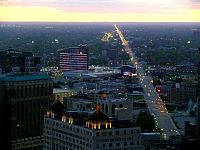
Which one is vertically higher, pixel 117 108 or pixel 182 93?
pixel 117 108

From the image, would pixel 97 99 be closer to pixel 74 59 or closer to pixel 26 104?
pixel 26 104

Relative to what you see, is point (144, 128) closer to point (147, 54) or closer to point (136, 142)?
point (136, 142)

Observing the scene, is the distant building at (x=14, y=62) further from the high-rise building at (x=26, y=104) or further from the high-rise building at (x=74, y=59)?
the high-rise building at (x=74, y=59)

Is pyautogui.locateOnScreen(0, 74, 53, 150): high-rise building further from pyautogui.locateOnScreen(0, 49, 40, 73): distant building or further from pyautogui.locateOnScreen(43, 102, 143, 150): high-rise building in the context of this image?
pyautogui.locateOnScreen(0, 49, 40, 73): distant building

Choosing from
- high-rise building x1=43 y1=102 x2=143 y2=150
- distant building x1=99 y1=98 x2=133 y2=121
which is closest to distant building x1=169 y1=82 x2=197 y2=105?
distant building x1=99 y1=98 x2=133 y2=121

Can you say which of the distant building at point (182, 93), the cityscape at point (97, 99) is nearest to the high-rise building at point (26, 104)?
the cityscape at point (97, 99)

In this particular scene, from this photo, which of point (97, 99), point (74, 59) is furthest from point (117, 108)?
point (74, 59)

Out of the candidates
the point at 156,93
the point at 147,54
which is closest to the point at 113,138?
the point at 156,93
